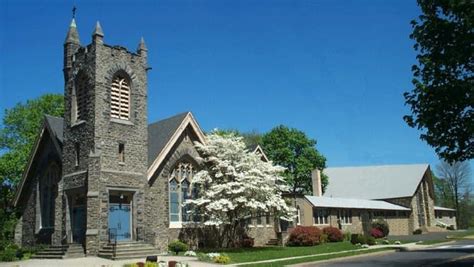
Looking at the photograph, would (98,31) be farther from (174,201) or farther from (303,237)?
(303,237)

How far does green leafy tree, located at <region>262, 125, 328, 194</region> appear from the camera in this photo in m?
59.7

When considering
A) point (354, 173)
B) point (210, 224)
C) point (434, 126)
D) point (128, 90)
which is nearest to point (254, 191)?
point (210, 224)

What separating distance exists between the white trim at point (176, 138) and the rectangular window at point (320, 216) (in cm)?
1560

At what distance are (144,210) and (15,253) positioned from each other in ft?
24.5

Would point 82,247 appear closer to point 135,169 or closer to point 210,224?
point 135,169

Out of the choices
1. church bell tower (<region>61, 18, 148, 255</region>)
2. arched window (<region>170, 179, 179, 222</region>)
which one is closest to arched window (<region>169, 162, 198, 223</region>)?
arched window (<region>170, 179, 179, 222</region>)

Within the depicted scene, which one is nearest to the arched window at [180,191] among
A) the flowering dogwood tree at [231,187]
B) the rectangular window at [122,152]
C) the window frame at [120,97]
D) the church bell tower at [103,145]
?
the flowering dogwood tree at [231,187]

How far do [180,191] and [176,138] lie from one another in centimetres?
357

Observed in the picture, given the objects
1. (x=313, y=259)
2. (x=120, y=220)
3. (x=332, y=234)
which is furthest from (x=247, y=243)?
(x=332, y=234)

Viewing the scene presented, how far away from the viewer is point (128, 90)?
1214 inches

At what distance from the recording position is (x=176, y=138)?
32344 millimetres

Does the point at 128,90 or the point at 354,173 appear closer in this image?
the point at 128,90

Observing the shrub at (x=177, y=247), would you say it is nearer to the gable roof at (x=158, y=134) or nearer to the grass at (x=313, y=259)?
the gable roof at (x=158, y=134)

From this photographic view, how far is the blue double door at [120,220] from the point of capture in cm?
2853
